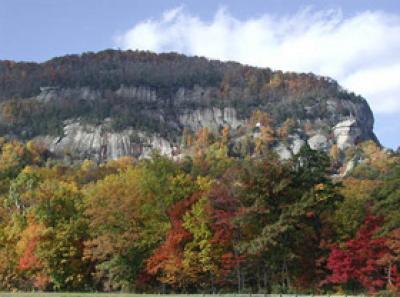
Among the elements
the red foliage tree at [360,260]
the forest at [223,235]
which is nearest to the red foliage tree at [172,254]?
the forest at [223,235]

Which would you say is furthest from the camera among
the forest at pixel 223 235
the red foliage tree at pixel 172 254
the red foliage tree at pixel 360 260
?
the red foliage tree at pixel 172 254

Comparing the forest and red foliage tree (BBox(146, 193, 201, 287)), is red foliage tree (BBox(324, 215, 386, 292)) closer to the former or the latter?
the forest

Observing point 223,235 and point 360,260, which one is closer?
point 360,260

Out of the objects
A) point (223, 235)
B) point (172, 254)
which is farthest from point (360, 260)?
point (172, 254)

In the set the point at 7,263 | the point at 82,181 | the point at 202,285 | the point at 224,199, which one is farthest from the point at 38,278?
the point at 82,181

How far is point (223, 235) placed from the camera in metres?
54.7

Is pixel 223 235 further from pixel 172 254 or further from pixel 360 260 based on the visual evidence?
pixel 360 260

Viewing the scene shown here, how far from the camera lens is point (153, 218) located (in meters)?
58.2

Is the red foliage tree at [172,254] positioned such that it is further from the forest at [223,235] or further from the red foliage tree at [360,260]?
the red foliage tree at [360,260]

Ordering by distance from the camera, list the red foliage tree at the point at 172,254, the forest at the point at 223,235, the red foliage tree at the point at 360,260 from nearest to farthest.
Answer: the red foliage tree at the point at 360,260 → the forest at the point at 223,235 → the red foliage tree at the point at 172,254

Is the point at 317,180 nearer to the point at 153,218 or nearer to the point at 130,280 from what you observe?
the point at 153,218

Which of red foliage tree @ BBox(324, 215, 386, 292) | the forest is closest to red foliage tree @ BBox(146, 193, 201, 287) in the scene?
the forest

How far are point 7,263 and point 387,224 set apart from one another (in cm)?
4009

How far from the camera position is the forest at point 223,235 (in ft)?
170
